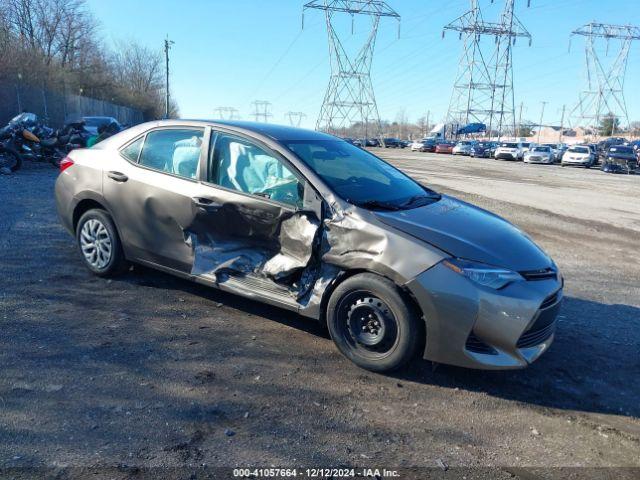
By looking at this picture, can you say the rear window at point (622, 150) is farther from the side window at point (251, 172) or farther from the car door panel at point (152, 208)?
the car door panel at point (152, 208)

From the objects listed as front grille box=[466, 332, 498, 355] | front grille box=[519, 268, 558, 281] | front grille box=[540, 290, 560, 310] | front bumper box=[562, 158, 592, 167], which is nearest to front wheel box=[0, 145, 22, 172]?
front grille box=[466, 332, 498, 355]

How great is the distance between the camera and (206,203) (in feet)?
14.3

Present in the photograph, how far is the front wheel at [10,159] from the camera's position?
536 inches

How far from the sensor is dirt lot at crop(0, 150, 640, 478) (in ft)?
9.16

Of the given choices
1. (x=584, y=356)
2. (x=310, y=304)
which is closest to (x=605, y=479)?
(x=584, y=356)

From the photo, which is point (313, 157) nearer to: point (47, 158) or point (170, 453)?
point (170, 453)

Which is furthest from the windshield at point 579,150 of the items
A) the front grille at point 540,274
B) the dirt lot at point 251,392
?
the front grille at point 540,274

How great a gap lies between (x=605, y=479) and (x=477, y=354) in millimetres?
971

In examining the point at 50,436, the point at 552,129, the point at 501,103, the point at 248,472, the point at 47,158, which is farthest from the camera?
the point at 552,129

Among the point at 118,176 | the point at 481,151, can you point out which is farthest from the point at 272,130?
the point at 481,151

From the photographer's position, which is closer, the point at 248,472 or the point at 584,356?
the point at 248,472

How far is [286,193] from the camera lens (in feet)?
13.5

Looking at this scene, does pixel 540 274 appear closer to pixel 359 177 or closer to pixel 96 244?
pixel 359 177

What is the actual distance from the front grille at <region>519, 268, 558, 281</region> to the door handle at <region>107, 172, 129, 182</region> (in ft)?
11.8
